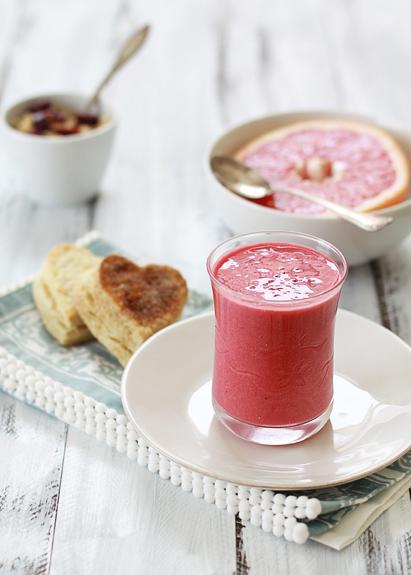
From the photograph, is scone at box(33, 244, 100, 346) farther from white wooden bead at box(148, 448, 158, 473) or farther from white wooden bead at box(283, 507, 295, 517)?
white wooden bead at box(283, 507, 295, 517)

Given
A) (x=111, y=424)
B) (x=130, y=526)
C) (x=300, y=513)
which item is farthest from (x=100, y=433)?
(x=300, y=513)

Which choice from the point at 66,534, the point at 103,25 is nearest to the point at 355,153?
the point at 66,534

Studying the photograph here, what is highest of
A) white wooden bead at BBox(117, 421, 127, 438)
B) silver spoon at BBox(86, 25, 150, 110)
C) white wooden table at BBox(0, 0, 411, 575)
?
silver spoon at BBox(86, 25, 150, 110)

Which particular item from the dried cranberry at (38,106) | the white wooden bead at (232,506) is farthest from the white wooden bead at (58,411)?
the dried cranberry at (38,106)

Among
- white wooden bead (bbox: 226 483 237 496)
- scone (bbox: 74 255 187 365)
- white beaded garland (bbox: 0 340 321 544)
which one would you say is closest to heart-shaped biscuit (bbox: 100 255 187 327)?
scone (bbox: 74 255 187 365)

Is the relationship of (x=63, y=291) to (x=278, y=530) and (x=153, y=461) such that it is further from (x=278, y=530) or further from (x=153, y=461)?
(x=278, y=530)

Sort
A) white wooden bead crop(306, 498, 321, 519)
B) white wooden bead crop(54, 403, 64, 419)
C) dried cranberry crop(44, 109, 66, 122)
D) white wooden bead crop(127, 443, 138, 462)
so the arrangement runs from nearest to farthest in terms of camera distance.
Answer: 1. white wooden bead crop(306, 498, 321, 519)
2. white wooden bead crop(127, 443, 138, 462)
3. white wooden bead crop(54, 403, 64, 419)
4. dried cranberry crop(44, 109, 66, 122)
